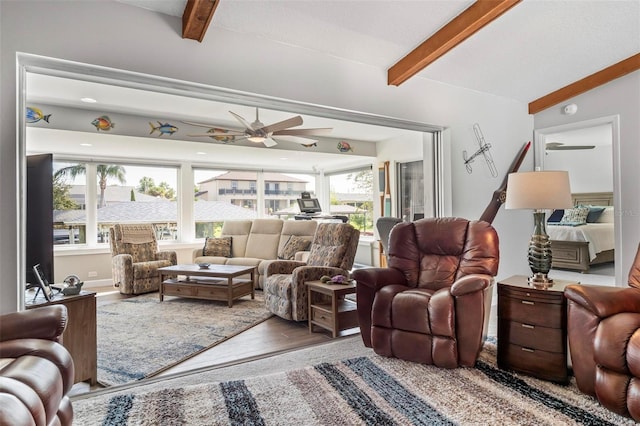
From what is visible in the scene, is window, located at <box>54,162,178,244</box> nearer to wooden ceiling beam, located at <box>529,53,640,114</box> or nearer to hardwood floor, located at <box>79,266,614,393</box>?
hardwood floor, located at <box>79,266,614,393</box>

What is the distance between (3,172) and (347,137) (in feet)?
16.8

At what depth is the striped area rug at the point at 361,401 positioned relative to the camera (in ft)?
6.23

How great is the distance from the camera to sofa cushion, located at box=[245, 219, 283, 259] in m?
6.00

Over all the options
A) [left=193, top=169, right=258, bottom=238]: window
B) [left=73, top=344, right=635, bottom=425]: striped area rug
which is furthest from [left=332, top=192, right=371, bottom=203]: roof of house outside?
[left=73, top=344, right=635, bottom=425]: striped area rug

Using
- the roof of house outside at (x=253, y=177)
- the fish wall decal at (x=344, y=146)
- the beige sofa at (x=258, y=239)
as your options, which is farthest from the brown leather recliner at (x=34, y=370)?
the roof of house outside at (x=253, y=177)

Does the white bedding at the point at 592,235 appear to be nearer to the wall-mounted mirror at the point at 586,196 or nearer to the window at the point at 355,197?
the wall-mounted mirror at the point at 586,196

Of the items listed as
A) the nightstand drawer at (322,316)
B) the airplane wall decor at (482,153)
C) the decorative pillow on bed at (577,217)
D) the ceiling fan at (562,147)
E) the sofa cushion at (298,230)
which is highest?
the ceiling fan at (562,147)

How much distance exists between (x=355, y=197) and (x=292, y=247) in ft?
8.81

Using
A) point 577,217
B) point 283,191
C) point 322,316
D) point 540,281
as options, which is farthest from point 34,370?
point 283,191

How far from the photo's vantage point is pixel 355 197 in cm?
785

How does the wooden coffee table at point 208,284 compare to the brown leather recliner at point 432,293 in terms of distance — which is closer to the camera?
the brown leather recliner at point 432,293

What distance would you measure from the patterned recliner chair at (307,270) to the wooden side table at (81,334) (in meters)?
1.77

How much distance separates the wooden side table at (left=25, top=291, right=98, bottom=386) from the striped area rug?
30cm

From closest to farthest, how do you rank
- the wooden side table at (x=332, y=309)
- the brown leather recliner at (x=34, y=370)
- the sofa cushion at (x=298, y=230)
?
the brown leather recliner at (x=34, y=370) < the wooden side table at (x=332, y=309) < the sofa cushion at (x=298, y=230)
